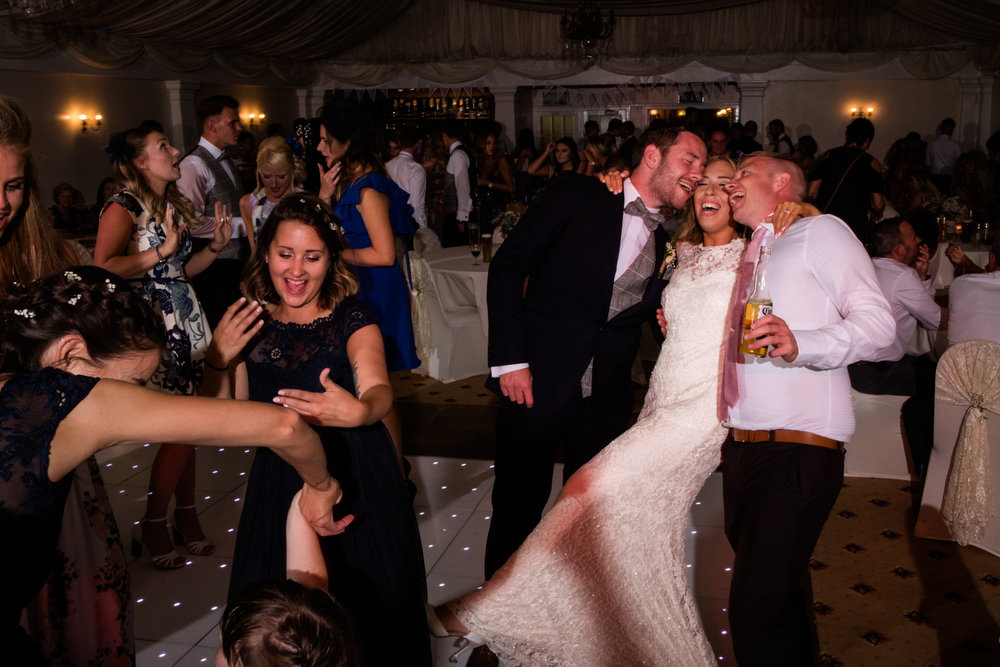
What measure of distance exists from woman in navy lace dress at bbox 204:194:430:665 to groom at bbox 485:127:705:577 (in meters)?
0.56

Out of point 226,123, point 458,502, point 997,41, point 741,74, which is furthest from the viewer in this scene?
point 741,74

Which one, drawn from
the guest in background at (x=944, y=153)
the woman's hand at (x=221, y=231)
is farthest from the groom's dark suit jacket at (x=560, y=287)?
the guest in background at (x=944, y=153)

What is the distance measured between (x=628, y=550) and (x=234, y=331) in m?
1.19

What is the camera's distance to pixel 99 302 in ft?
4.80

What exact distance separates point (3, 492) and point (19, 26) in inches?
356

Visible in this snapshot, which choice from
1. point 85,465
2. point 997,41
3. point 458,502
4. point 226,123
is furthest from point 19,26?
point 997,41

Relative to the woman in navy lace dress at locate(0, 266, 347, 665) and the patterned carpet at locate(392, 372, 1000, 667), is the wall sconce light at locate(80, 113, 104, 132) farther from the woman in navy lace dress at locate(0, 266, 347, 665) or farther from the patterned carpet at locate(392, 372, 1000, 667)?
the woman in navy lace dress at locate(0, 266, 347, 665)

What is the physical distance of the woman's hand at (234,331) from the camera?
207 cm

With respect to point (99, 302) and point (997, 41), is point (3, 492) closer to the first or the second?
point (99, 302)

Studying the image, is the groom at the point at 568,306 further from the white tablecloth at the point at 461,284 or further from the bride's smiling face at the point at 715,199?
the white tablecloth at the point at 461,284

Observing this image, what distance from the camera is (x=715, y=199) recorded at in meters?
2.45

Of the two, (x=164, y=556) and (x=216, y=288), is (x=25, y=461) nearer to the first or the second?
(x=164, y=556)

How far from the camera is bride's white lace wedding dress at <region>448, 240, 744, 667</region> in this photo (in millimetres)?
2354

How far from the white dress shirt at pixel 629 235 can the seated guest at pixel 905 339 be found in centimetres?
149
